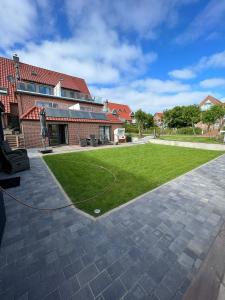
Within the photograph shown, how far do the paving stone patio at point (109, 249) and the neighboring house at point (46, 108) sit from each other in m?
11.0

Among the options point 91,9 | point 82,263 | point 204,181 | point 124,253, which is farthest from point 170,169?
point 91,9

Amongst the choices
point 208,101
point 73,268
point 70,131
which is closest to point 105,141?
point 70,131

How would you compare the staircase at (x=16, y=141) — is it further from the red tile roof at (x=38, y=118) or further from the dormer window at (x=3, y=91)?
the dormer window at (x=3, y=91)

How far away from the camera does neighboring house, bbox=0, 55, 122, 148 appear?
13.2m

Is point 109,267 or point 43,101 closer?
point 109,267

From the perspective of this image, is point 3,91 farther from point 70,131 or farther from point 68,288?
point 68,288

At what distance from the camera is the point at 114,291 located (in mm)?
Result: 1660

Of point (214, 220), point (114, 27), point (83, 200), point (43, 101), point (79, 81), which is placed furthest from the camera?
point (79, 81)

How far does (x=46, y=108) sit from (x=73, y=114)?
106 inches

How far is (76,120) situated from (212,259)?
1471 centimetres

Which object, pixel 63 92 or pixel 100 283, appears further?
pixel 63 92

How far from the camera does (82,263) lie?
6.60 feet

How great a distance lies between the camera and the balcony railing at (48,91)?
15.8 meters

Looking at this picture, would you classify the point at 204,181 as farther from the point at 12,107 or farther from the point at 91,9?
the point at 12,107
